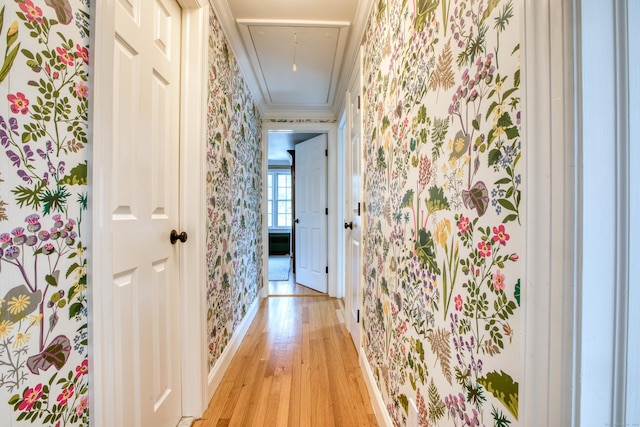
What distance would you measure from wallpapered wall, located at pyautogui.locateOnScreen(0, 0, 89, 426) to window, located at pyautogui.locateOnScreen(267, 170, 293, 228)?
22.0 ft

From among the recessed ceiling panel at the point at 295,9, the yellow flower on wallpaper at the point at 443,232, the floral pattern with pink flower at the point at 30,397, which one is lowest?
the floral pattern with pink flower at the point at 30,397

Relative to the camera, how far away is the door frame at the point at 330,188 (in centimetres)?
336

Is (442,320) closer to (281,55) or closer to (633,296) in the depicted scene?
(633,296)

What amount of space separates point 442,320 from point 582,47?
607 millimetres

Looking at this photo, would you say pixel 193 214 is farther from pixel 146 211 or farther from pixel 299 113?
pixel 299 113

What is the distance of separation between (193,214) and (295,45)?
1.59 m

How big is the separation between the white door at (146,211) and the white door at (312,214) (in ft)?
7.63

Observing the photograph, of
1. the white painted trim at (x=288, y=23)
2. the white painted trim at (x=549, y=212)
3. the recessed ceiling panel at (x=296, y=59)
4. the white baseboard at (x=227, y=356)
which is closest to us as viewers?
the white painted trim at (x=549, y=212)

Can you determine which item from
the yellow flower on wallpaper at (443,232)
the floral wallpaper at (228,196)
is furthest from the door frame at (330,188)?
the yellow flower on wallpaper at (443,232)

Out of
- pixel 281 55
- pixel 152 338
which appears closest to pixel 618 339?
pixel 152 338

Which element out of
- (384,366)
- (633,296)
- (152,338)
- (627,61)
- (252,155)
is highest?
(252,155)

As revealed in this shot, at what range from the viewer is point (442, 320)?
708mm

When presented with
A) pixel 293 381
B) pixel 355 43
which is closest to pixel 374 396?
pixel 293 381

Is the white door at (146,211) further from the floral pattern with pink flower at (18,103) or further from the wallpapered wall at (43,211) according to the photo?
the floral pattern with pink flower at (18,103)
